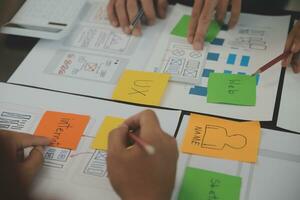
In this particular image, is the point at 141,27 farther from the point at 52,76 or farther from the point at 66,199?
the point at 66,199

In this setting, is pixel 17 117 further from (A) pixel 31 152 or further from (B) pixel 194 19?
(B) pixel 194 19

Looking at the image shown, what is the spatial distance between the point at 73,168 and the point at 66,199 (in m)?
0.07

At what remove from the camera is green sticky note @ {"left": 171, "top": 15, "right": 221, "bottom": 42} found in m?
0.95

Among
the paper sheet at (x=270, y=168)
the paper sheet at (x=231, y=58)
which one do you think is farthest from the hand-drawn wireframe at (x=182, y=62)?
the paper sheet at (x=270, y=168)

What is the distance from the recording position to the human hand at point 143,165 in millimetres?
575

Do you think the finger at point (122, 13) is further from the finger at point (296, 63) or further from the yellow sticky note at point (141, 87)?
the finger at point (296, 63)

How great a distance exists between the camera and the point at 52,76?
0.89 meters

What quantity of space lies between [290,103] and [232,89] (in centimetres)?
11

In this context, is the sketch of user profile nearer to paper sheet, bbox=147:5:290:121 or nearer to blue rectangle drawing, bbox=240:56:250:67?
paper sheet, bbox=147:5:290:121

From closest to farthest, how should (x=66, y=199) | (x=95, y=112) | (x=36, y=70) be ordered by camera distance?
(x=66, y=199), (x=95, y=112), (x=36, y=70)

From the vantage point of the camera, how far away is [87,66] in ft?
2.97

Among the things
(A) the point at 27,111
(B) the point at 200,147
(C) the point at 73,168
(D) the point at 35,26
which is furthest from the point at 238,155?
(D) the point at 35,26

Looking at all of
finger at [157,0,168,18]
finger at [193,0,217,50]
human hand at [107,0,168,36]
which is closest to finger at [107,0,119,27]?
human hand at [107,0,168,36]

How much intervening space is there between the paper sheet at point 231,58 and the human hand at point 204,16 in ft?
0.06
